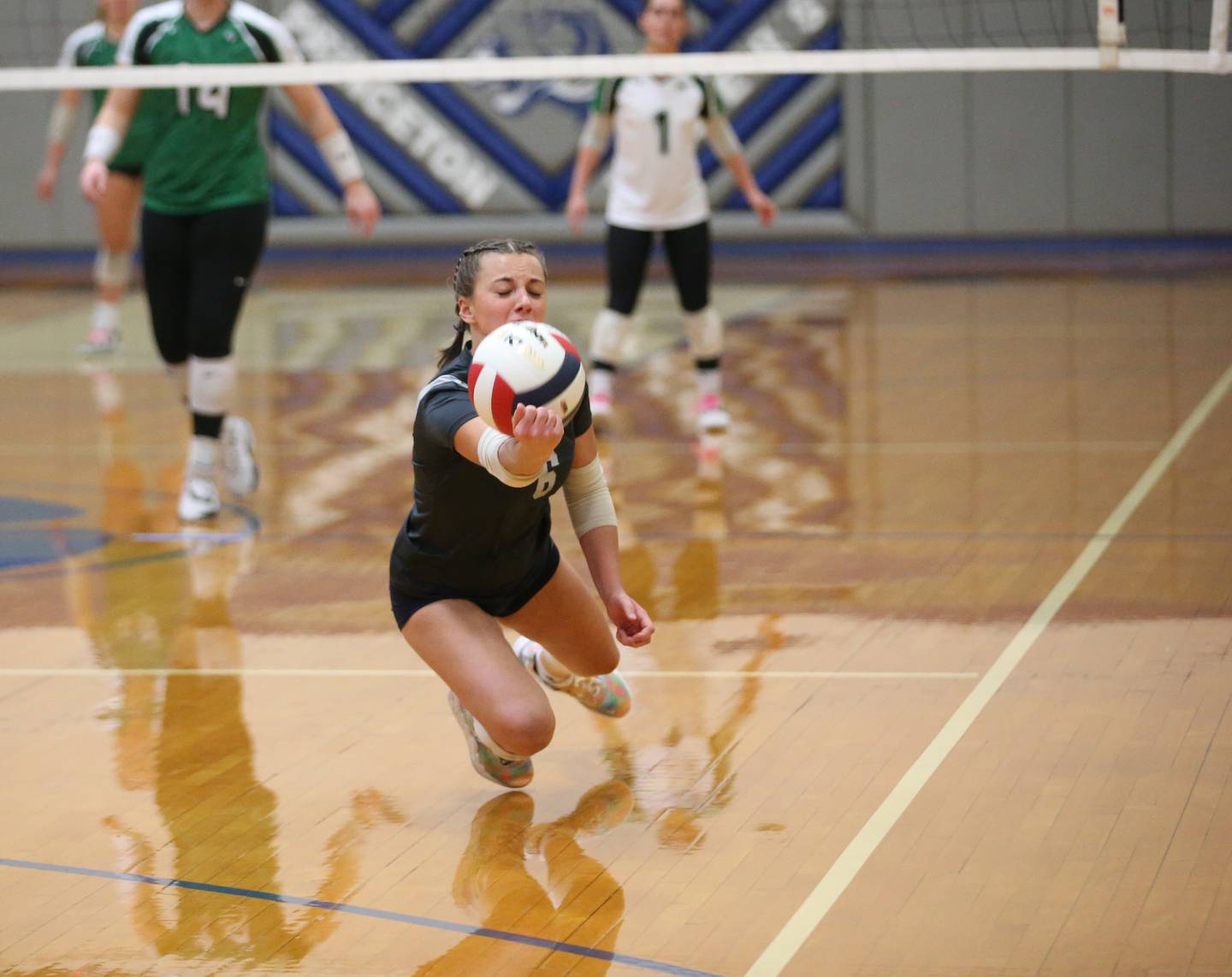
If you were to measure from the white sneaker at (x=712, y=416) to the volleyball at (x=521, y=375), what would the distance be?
5320 millimetres

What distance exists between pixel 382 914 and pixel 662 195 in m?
5.67

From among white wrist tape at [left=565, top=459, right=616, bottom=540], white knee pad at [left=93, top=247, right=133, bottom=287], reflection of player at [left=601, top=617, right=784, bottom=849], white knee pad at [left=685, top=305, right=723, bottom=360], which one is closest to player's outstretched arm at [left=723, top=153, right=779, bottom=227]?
white knee pad at [left=685, top=305, right=723, bottom=360]

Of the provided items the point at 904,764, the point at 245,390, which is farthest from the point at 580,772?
the point at 245,390

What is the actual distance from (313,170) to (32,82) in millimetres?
9805

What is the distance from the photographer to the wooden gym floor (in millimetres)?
3504

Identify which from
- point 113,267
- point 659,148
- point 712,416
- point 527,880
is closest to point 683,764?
point 527,880

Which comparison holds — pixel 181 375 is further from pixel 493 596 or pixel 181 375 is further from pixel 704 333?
pixel 493 596

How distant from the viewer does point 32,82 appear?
710cm

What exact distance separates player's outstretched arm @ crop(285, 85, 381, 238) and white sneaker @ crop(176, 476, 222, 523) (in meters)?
1.13

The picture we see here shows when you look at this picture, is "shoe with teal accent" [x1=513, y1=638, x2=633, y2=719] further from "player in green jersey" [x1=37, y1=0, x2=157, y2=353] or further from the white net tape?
"player in green jersey" [x1=37, y1=0, x2=157, y2=353]

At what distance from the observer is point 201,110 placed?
7.04 m

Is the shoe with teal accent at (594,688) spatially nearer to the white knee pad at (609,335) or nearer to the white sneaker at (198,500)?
the white sneaker at (198,500)

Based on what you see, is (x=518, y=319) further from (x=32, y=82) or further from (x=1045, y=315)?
(x=1045, y=315)

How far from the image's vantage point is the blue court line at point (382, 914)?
3340mm
